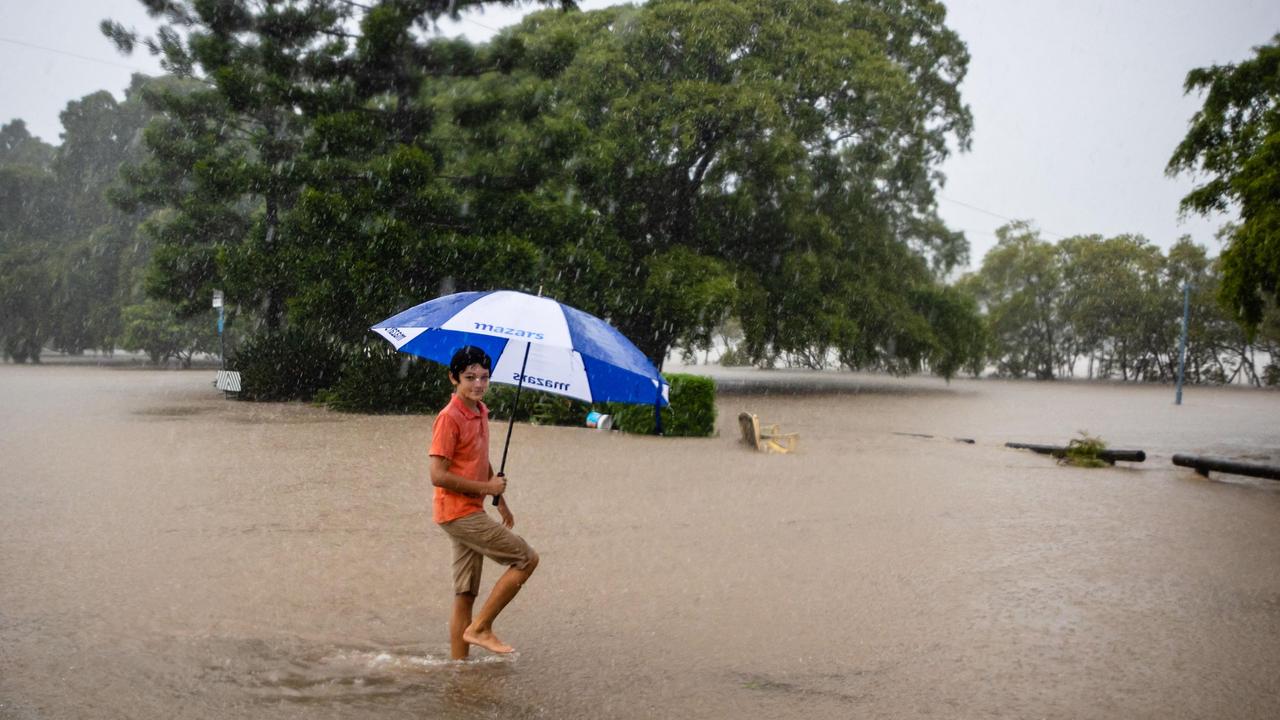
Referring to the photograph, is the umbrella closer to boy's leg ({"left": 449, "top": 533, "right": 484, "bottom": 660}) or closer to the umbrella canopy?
the umbrella canopy

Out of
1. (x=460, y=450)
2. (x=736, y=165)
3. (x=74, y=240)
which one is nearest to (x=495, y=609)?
(x=460, y=450)

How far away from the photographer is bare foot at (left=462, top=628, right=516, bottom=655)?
535cm

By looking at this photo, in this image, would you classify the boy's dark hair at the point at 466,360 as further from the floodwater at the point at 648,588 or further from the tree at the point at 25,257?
the tree at the point at 25,257

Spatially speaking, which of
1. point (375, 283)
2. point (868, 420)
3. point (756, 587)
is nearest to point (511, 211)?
point (375, 283)

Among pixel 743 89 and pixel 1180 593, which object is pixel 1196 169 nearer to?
pixel 1180 593

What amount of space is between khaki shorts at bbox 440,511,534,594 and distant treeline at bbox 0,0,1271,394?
16.5 m

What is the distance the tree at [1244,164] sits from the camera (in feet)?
46.3

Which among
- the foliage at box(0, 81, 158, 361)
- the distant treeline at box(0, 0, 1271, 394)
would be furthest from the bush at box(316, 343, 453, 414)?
the foliage at box(0, 81, 158, 361)

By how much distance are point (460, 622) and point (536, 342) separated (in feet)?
5.04

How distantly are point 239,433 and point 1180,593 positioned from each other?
548 inches

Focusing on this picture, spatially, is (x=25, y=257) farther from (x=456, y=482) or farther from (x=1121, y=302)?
(x=1121, y=302)

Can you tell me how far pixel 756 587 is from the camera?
23.6 feet

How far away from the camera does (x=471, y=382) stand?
16.4 ft

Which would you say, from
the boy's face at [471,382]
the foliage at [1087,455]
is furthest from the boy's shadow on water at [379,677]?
the foliage at [1087,455]
